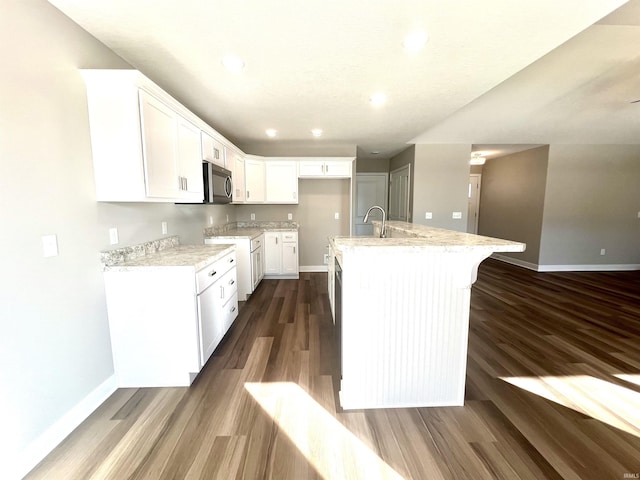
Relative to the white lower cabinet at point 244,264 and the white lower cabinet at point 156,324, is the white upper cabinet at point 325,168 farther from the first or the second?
the white lower cabinet at point 156,324

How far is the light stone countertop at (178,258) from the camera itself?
1.91m

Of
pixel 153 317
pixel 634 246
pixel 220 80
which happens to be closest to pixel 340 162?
pixel 220 80

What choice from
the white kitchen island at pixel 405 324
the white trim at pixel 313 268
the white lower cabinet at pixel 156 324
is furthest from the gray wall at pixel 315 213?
the white kitchen island at pixel 405 324

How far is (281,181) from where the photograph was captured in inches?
189

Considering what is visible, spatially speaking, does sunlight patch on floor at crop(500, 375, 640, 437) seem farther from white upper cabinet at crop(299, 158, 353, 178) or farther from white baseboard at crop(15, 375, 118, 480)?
white upper cabinet at crop(299, 158, 353, 178)

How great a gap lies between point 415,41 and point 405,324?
1.89 m

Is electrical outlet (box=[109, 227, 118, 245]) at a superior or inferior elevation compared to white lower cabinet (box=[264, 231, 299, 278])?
superior

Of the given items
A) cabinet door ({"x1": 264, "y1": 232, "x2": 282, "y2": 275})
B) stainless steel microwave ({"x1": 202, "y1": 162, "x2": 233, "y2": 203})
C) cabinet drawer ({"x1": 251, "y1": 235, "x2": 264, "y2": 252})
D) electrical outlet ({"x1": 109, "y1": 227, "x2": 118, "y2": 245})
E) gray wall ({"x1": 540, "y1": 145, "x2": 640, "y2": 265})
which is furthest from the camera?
gray wall ({"x1": 540, "y1": 145, "x2": 640, "y2": 265})

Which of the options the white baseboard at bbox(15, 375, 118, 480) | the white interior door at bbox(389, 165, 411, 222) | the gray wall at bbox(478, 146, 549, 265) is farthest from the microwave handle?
the gray wall at bbox(478, 146, 549, 265)

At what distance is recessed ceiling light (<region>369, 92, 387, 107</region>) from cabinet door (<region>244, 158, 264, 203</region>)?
7.89ft

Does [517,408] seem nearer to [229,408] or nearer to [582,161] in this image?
[229,408]

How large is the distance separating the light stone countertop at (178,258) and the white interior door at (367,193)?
4.49 m

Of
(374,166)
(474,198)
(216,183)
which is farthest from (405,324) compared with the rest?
(474,198)

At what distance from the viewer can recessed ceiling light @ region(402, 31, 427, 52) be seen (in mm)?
1729
